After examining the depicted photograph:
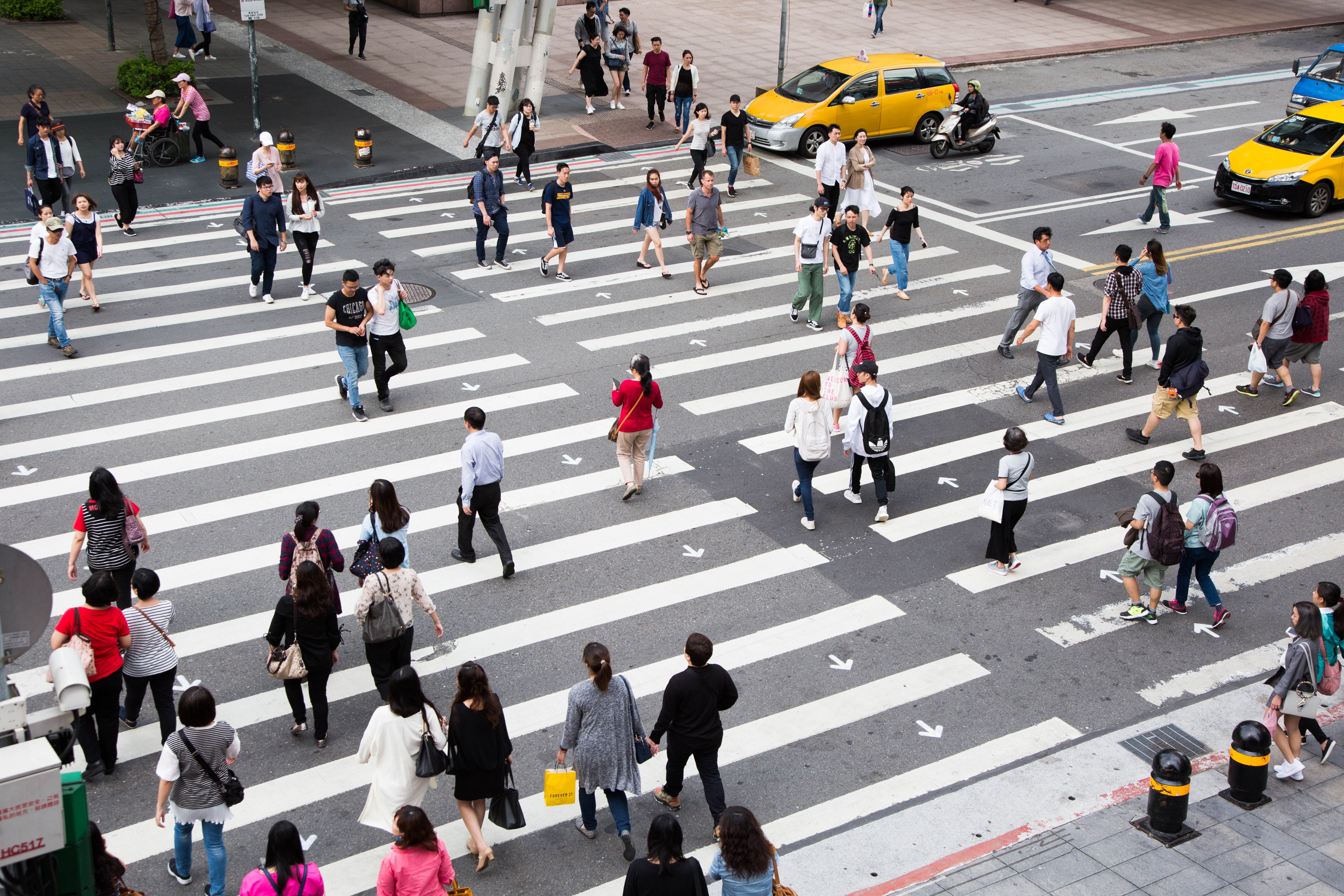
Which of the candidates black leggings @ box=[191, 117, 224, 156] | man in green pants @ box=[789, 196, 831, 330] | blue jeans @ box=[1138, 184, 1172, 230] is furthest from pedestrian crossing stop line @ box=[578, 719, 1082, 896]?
black leggings @ box=[191, 117, 224, 156]

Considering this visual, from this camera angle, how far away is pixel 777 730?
948 cm

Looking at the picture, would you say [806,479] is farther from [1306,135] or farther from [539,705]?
[1306,135]

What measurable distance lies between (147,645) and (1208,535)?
8.27 metres

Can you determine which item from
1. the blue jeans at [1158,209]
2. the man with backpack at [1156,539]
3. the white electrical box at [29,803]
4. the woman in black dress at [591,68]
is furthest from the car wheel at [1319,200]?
the white electrical box at [29,803]

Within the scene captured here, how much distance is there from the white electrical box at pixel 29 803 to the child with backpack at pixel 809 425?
25.9 ft

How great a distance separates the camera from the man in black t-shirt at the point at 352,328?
13.4m

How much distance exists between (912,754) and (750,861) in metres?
3.27

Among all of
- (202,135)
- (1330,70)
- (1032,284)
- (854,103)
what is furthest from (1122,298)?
(1330,70)

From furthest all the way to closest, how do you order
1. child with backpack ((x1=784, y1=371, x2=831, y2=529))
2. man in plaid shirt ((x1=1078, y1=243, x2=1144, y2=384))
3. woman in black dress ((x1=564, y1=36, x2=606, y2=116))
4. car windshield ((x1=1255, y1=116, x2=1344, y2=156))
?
woman in black dress ((x1=564, y1=36, x2=606, y2=116)), car windshield ((x1=1255, y1=116, x2=1344, y2=156)), man in plaid shirt ((x1=1078, y1=243, x2=1144, y2=384)), child with backpack ((x1=784, y1=371, x2=831, y2=529))

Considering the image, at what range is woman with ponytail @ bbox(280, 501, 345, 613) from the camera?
9.11 metres

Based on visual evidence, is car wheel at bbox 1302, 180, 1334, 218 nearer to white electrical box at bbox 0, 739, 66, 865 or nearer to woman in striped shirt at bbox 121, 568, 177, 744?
woman in striped shirt at bbox 121, 568, 177, 744

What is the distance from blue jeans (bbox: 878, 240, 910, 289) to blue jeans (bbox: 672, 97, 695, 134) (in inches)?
333

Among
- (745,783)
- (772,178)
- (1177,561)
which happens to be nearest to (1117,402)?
(1177,561)

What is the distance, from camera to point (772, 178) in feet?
76.8
